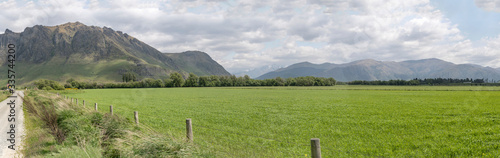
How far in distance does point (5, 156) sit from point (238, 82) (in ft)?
544

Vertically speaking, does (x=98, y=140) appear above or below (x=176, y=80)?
below

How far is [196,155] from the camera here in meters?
7.08

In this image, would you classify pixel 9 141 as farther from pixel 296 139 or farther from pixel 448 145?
pixel 448 145

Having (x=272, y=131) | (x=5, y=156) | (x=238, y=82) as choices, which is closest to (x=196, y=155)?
(x=5, y=156)

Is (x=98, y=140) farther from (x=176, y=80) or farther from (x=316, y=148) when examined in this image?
(x=176, y=80)

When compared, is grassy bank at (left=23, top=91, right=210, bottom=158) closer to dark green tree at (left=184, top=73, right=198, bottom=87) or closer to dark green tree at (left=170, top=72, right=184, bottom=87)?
dark green tree at (left=170, top=72, right=184, bottom=87)

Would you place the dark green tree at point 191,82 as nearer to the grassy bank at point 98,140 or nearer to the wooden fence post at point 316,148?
the grassy bank at point 98,140

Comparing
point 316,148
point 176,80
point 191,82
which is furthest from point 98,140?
point 191,82

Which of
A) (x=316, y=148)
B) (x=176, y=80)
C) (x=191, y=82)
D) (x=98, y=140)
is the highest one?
(x=176, y=80)

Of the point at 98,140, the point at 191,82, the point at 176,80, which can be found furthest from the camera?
the point at 191,82

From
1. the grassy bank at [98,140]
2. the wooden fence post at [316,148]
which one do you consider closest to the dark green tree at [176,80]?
the grassy bank at [98,140]

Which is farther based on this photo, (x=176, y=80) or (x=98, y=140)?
(x=176, y=80)

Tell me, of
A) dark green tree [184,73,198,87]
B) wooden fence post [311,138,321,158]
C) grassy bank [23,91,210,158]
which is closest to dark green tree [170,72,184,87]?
dark green tree [184,73,198,87]

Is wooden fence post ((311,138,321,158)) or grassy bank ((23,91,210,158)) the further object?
grassy bank ((23,91,210,158))
